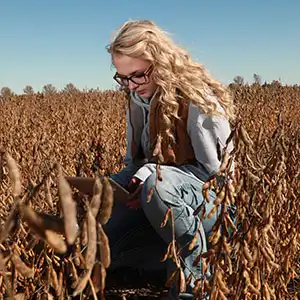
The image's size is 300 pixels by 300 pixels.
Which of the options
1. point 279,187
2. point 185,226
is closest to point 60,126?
point 185,226

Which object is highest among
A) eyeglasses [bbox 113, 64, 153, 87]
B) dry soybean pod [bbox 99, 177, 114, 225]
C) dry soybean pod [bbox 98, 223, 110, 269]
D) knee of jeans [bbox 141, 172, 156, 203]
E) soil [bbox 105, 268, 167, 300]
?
eyeglasses [bbox 113, 64, 153, 87]

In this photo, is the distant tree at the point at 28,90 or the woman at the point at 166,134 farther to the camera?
the distant tree at the point at 28,90

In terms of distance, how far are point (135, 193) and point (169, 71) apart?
57 cm

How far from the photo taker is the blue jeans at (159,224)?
6.33 feet

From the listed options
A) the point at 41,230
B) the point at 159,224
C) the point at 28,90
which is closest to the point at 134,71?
the point at 159,224

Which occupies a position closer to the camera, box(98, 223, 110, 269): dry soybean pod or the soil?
box(98, 223, 110, 269): dry soybean pod

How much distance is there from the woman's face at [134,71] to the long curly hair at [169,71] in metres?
0.02

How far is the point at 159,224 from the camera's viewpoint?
1978 millimetres

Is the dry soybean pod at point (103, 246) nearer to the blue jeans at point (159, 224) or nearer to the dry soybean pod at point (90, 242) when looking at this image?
the dry soybean pod at point (90, 242)

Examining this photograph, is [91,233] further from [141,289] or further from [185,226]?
[141,289]

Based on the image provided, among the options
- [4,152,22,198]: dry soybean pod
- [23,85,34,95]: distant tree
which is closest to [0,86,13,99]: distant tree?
[23,85,34,95]: distant tree

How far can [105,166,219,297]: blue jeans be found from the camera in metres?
1.93

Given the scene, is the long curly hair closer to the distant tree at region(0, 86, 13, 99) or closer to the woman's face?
the woman's face

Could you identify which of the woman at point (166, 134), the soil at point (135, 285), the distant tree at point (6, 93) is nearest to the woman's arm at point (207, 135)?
the woman at point (166, 134)
